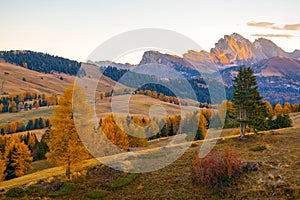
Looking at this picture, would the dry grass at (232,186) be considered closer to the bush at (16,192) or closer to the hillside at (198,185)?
the hillside at (198,185)

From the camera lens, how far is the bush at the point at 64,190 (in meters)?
30.2

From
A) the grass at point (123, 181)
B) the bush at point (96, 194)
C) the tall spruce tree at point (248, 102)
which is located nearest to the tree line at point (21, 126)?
the tall spruce tree at point (248, 102)

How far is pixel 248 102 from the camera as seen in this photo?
49.5 meters

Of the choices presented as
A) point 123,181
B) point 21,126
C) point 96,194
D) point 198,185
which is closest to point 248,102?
point 198,185

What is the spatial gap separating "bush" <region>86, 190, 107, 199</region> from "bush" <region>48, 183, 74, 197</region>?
303cm

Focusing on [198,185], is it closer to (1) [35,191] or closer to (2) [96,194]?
(2) [96,194]

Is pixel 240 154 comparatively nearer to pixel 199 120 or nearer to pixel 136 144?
pixel 136 144

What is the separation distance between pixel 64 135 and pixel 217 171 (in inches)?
757

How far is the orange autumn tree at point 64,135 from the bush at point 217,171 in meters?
15.6

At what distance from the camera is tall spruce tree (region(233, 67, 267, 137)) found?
49641 millimetres

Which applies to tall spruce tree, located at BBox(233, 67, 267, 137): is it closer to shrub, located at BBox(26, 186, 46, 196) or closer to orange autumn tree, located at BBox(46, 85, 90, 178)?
orange autumn tree, located at BBox(46, 85, 90, 178)

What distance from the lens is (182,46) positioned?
96.9ft

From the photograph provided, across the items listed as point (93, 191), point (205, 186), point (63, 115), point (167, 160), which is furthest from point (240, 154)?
point (63, 115)

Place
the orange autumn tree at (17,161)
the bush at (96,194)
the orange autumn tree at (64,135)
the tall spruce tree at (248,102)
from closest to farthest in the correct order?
the bush at (96,194)
the orange autumn tree at (64,135)
the tall spruce tree at (248,102)
the orange autumn tree at (17,161)
